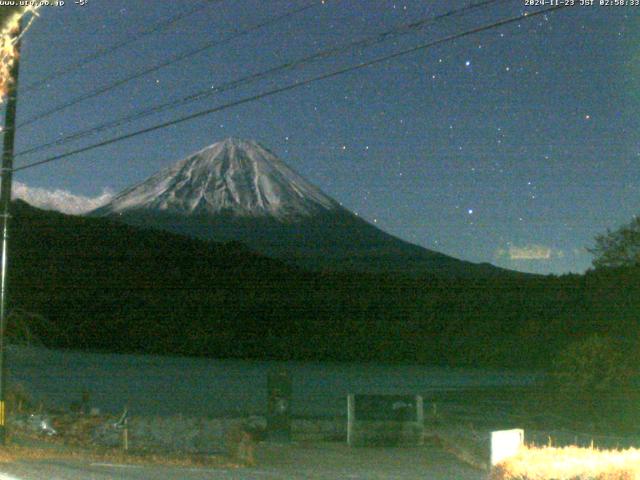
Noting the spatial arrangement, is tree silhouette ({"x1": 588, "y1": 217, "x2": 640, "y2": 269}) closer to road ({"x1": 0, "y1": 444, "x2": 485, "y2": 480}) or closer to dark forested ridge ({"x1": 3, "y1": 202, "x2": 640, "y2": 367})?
dark forested ridge ({"x1": 3, "y1": 202, "x2": 640, "y2": 367})

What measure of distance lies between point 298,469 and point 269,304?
65647 millimetres

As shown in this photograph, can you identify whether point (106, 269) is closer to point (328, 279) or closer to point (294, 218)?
point (328, 279)

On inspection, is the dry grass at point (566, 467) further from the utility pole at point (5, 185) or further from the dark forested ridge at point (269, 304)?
A: the dark forested ridge at point (269, 304)

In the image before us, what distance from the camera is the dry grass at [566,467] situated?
360 inches

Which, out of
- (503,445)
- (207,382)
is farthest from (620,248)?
(503,445)

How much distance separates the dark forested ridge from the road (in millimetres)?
11508

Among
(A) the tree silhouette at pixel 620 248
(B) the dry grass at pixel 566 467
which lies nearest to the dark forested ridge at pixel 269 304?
(A) the tree silhouette at pixel 620 248

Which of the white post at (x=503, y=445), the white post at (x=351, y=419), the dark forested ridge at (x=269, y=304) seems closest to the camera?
the white post at (x=503, y=445)

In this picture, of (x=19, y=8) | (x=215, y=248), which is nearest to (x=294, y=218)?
(x=215, y=248)

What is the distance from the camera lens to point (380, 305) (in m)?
72.1

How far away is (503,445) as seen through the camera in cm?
1131

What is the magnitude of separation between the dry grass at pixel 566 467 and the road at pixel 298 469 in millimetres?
2887

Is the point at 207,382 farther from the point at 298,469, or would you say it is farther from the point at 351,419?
the point at 298,469

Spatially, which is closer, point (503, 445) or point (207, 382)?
point (503, 445)
